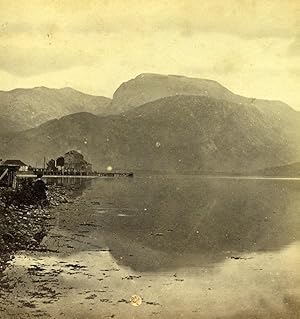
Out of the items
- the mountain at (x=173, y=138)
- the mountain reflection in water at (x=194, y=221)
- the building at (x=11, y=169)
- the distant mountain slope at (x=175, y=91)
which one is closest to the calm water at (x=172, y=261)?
the mountain reflection in water at (x=194, y=221)

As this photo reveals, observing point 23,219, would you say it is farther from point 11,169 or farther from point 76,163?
point 76,163

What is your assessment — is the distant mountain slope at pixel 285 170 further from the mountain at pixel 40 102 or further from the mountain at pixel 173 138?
the mountain at pixel 40 102

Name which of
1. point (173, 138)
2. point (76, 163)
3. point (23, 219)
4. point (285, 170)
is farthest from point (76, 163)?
point (285, 170)

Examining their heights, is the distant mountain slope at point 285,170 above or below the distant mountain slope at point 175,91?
below

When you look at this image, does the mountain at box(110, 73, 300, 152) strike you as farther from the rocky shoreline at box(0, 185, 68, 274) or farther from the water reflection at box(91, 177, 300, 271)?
the rocky shoreline at box(0, 185, 68, 274)

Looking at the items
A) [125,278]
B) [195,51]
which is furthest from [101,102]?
[125,278]

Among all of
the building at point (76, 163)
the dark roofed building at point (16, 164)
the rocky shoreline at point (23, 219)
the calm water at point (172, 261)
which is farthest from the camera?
the building at point (76, 163)

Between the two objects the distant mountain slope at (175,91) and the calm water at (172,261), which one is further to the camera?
the distant mountain slope at (175,91)
